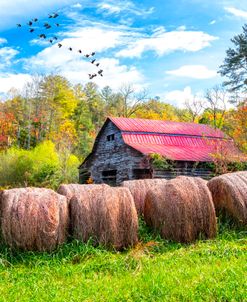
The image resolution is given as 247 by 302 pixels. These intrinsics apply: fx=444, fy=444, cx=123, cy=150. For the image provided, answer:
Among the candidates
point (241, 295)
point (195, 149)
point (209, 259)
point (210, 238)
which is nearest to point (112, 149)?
point (195, 149)

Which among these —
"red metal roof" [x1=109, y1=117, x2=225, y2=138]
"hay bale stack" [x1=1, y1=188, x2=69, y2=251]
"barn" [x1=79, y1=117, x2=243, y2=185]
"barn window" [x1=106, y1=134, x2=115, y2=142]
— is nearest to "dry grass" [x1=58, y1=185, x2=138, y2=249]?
"hay bale stack" [x1=1, y1=188, x2=69, y2=251]

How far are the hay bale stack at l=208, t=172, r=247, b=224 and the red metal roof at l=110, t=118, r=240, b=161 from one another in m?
15.5

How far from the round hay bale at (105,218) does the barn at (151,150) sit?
16.5 m

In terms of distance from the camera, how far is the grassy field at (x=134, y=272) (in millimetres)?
5891

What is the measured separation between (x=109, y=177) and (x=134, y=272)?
23.4 m

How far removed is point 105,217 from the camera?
8.81 meters

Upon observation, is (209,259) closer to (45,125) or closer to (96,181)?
(96,181)

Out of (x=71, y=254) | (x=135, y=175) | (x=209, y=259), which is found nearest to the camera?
(x=209, y=259)

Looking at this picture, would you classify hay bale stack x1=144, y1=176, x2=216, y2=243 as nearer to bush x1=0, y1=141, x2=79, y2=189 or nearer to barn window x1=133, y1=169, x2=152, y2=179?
barn window x1=133, y1=169, x2=152, y2=179

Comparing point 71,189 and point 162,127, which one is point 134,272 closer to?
point 71,189

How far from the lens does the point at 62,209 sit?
8859 millimetres

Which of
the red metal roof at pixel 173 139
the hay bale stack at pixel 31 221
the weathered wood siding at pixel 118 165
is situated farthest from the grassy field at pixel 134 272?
the red metal roof at pixel 173 139

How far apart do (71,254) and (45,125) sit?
52.7 meters

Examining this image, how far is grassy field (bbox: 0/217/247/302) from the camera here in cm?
589
